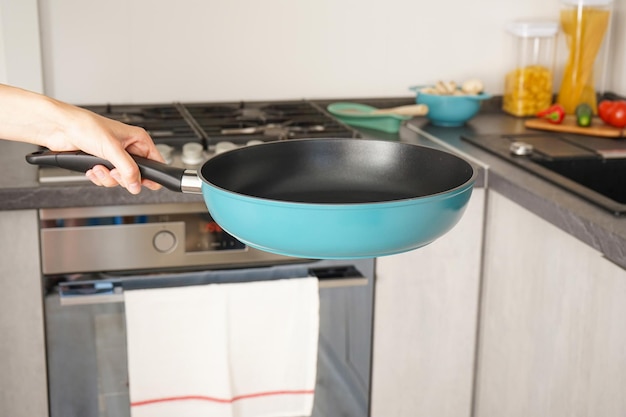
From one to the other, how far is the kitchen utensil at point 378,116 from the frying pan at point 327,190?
103cm

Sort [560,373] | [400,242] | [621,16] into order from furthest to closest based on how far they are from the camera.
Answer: [621,16]
[560,373]
[400,242]

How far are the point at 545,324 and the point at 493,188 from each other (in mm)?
305

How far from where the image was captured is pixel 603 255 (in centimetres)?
156

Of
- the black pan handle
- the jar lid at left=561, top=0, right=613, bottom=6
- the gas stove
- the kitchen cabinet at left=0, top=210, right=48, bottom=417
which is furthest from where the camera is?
the jar lid at left=561, top=0, right=613, bottom=6

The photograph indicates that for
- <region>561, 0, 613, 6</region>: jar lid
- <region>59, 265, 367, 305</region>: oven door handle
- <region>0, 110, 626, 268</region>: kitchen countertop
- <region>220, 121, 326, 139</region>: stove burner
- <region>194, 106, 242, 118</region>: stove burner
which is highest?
<region>561, 0, 613, 6</region>: jar lid

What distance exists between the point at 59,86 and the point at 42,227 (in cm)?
61

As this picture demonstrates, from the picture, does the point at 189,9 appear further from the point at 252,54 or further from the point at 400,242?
the point at 400,242

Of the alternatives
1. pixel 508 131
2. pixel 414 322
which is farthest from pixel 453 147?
pixel 414 322

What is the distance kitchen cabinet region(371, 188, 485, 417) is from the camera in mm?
2016

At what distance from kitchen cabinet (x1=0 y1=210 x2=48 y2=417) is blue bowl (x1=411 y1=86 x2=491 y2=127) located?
103 cm

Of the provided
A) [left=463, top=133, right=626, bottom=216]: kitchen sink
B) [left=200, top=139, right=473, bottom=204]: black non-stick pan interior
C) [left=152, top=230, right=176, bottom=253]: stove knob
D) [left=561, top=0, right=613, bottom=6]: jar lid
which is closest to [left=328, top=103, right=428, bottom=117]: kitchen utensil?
[left=463, top=133, right=626, bottom=216]: kitchen sink

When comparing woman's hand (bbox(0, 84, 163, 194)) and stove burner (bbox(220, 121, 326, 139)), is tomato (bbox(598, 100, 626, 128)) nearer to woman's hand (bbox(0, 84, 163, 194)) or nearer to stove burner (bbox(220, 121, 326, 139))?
stove burner (bbox(220, 121, 326, 139))

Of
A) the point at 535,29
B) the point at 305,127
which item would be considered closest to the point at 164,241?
the point at 305,127

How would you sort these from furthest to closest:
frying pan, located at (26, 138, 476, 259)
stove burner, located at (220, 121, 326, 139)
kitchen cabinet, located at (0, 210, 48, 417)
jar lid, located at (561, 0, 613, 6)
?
jar lid, located at (561, 0, 613, 6), stove burner, located at (220, 121, 326, 139), kitchen cabinet, located at (0, 210, 48, 417), frying pan, located at (26, 138, 476, 259)
